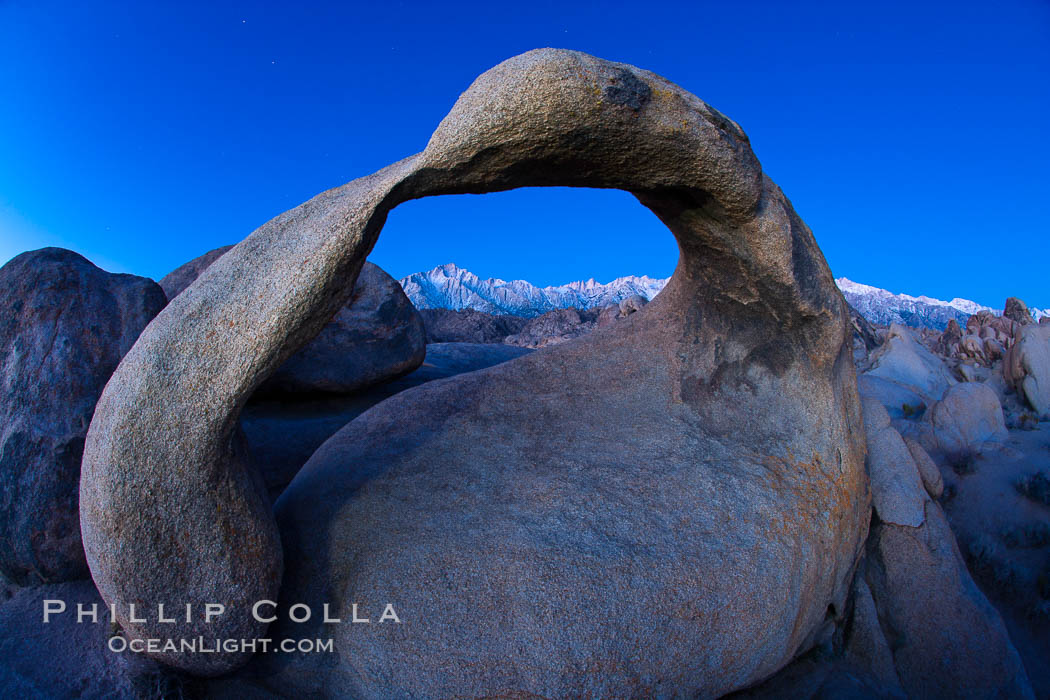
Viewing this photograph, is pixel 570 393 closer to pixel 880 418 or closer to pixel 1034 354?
pixel 880 418

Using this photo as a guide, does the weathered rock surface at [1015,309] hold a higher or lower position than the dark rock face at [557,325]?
higher

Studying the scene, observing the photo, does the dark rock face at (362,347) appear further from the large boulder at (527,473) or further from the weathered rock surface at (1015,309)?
the weathered rock surface at (1015,309)

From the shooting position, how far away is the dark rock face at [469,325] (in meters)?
16.7

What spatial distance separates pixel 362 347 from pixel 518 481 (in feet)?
7.55

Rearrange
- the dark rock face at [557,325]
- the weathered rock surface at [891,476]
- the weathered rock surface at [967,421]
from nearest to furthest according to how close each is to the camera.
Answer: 1. the weathered rock surface at [891,476]
2. the weathered rock surface at [967,421]
3. the dark rock face at [557,325]

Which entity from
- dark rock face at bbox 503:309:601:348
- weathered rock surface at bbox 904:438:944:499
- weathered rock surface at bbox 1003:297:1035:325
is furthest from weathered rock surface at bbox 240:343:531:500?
weathered rock surface at bbox 1003:297:1035:325

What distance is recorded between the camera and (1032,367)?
10.4 meters

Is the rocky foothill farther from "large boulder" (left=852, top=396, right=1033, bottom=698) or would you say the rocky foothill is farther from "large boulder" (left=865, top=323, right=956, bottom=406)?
"large boulder" (left=865, top=323, right=956, bottom=406)

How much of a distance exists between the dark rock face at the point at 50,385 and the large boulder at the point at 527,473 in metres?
0.63

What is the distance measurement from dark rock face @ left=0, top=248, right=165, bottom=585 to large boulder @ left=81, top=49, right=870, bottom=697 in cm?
63

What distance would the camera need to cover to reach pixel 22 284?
2.85 m

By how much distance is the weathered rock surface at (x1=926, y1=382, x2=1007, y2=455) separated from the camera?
21.7ft

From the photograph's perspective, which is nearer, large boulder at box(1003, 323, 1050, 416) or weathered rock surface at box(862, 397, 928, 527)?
weathered rock surface at box(862, 397, 928, 527)

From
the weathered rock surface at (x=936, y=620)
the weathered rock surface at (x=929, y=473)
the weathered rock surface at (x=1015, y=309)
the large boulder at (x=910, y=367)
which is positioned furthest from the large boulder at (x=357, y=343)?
the weathered rock surface at (x=1015, y=309)
